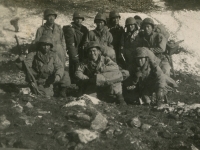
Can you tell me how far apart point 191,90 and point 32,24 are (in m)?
4.87

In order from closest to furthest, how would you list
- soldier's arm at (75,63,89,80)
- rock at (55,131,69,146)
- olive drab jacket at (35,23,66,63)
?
rock at (55,131,69,146), soldier's arm at (75,63,89,80), olive drab jacket at (35,23,66,63)

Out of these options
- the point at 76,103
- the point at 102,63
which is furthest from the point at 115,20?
the point at 76,103

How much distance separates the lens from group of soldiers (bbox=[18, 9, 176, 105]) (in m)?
5.95

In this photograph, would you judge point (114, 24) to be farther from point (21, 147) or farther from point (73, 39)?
point (21, 147)

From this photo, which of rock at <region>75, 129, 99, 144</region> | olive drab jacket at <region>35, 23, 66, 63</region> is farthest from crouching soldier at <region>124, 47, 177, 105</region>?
rock at <region>75, 129, 99, 144</region>

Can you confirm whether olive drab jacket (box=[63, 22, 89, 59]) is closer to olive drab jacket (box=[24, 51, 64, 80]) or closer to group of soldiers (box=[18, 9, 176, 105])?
group of soldiers (box=[18, 9, 176, 105])

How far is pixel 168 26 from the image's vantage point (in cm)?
1041

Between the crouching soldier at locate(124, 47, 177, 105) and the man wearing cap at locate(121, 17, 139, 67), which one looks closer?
the crouching soldier at locate(124, 47, 177, 105)

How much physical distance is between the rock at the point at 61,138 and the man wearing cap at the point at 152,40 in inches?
127

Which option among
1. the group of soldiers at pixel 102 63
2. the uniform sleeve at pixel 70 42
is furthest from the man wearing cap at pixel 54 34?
the uniform sleeve at pixel 70 42

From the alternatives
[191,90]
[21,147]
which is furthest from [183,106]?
[21,147]

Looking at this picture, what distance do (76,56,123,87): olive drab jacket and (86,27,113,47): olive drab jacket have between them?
31.7 inches

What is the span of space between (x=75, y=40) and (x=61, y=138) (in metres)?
3.03

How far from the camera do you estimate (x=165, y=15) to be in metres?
10.9
